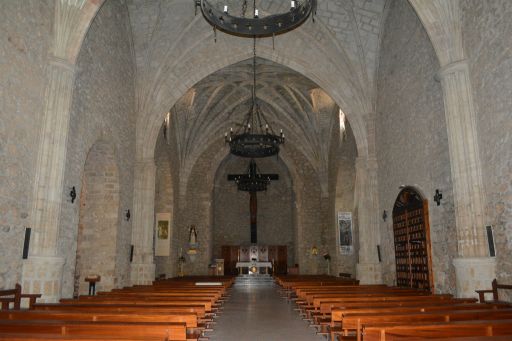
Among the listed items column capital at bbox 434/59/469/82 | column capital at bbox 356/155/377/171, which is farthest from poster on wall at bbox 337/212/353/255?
column capital at bbox 434/59/469/82

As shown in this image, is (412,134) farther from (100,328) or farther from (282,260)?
(282,260)

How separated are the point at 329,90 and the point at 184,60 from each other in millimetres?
5516

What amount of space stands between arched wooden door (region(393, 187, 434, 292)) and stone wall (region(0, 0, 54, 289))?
30.2 feet

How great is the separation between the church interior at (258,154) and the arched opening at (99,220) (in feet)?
0.20

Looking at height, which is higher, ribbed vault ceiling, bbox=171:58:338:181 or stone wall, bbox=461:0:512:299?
ribbed vault ceiling, bbox=171:58:338:181

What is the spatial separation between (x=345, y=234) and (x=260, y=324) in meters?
15.1

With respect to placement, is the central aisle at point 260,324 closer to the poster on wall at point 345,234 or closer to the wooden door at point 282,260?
the poster on wall at point 345,234

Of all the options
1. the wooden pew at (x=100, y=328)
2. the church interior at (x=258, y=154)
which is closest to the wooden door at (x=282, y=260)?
the church interior at (x=258, y=154)

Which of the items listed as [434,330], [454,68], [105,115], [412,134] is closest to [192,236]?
[105,115]

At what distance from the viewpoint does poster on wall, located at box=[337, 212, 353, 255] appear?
885 inches

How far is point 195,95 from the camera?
23.0m

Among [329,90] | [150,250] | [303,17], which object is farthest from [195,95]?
[303,17]

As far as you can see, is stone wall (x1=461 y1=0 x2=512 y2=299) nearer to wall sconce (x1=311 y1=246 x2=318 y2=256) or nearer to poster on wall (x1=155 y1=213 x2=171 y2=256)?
poster on wall (x1=155 y1=213 x2=171 y2=256)

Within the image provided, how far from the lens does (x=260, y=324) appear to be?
27.5ft
